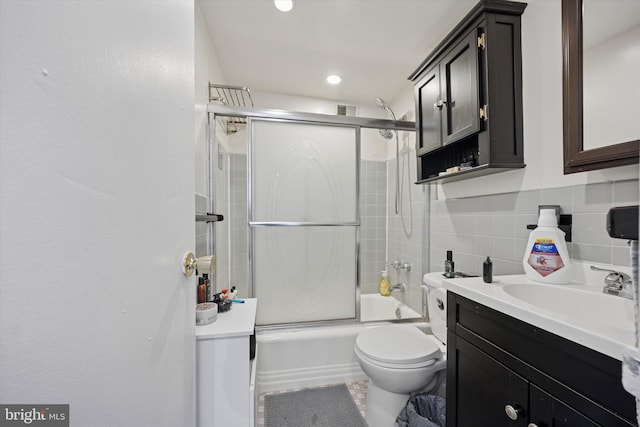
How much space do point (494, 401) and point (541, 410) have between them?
0.52ft

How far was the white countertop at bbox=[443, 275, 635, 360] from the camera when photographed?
20.7 inches

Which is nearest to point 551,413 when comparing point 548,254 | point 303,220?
point 548,254

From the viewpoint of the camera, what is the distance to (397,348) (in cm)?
140

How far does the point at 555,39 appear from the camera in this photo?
1088 millimetres

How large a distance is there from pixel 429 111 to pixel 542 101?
60cm

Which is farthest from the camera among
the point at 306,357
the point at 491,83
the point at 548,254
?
the point at 306,357

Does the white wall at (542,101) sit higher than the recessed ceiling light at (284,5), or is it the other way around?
the recessed ceiling light at (284,5)

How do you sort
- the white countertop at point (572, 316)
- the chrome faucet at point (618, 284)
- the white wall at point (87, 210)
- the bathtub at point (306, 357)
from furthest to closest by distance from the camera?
1. the bathtub at point (306, 357)
2. the chrome faucet at point (618, 284)
3. the white countertop at point (572, 316)
4. the white wall at point (87, 210)

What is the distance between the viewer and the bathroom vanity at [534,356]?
1.74 feet

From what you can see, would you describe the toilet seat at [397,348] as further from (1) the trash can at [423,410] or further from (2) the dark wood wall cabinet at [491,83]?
(2) the dark wood wall cabinet at [491,83]

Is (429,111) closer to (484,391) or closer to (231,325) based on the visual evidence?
(484,391)

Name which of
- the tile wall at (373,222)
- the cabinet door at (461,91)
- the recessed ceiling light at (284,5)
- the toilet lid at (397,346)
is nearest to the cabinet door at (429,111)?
the cabinet door at (461,91)

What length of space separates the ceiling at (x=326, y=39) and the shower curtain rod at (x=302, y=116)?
463 mm

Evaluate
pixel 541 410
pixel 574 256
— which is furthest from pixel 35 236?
pixel 574 256
